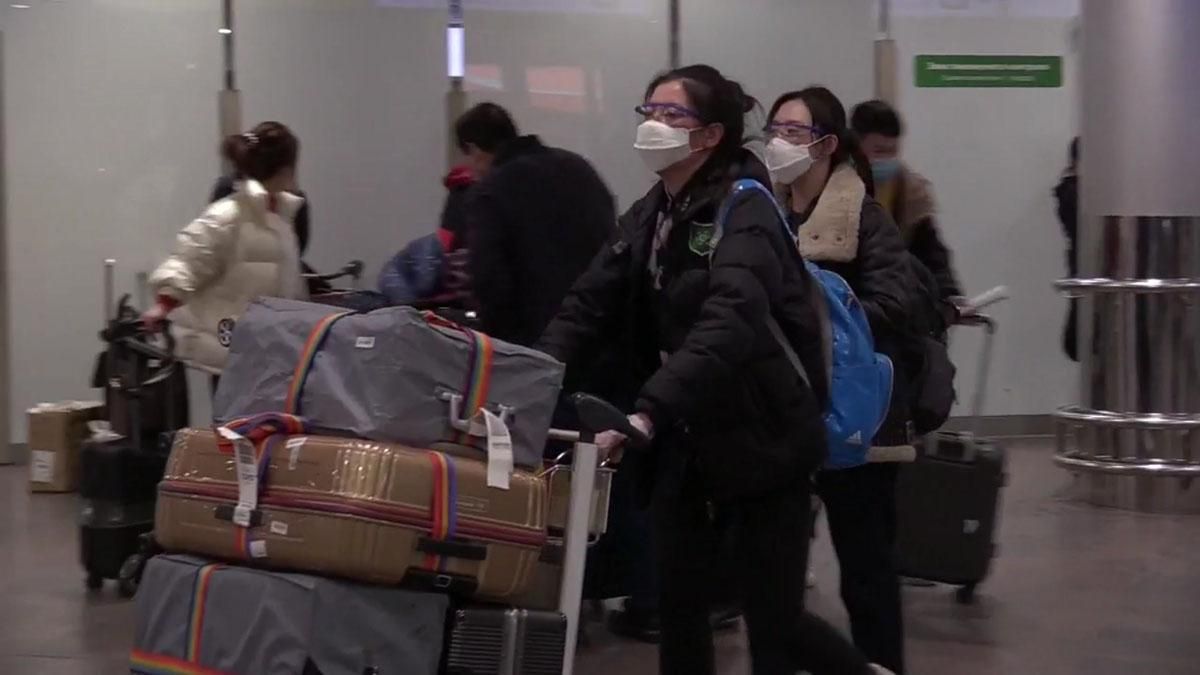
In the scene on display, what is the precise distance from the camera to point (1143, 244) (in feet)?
25.2

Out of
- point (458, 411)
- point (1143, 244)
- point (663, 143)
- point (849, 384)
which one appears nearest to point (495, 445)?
point (458, 411)

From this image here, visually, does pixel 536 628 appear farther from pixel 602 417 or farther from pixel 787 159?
pixel 787 159

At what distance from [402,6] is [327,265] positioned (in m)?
1.44

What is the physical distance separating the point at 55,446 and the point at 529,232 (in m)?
4.03

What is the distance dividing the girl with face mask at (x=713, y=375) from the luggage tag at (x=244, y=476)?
0.65m

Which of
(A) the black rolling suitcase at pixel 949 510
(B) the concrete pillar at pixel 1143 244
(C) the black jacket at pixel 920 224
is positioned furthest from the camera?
(B) the concrete pillar at pixel 1143 244

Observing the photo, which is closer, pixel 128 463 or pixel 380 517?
pixel 380 517

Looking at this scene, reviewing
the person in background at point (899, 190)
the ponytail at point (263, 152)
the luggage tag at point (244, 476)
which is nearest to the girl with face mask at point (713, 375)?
the luggage tag at point (244, 476)

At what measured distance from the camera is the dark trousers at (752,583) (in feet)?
11.1

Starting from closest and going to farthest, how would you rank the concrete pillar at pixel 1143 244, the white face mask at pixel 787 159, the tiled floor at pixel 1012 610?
the white face mask at pixel 787 159 → the tiled floor at pixel 1012 610 → the concrete pillar at pixel 1143 244

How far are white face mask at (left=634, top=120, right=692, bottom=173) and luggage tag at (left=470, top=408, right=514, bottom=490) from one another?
0.60 meters

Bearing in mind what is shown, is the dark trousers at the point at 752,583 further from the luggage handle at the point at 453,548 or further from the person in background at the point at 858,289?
the person in background at the point at 858,289

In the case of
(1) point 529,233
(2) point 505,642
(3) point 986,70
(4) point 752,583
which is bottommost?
(2) point 505,642

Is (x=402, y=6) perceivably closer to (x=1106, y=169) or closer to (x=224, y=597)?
(x=1106, y=169)
